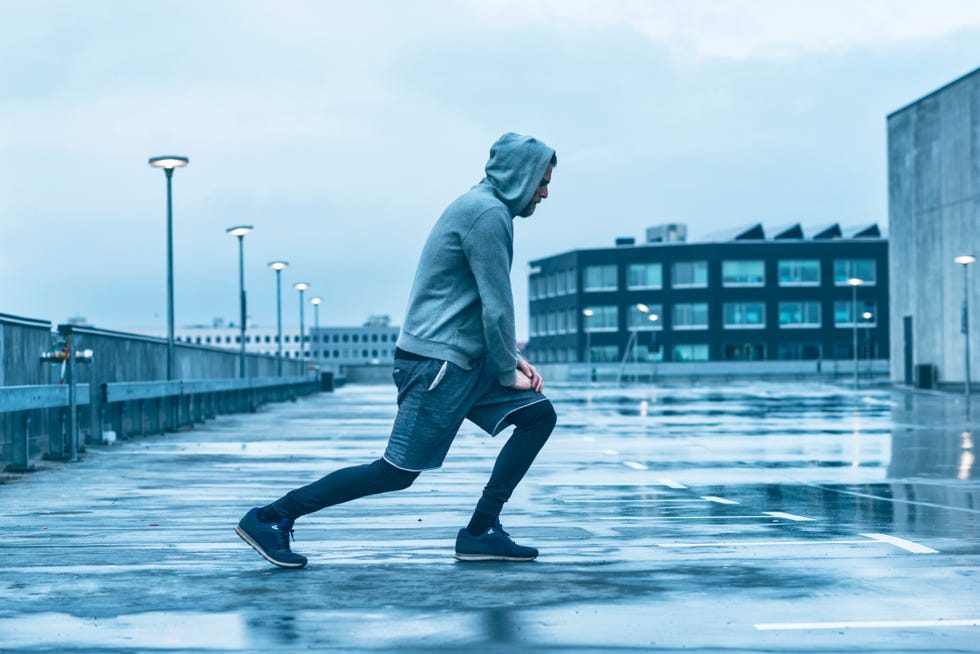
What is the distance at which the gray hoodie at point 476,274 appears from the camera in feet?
21.1

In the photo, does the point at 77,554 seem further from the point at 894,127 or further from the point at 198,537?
the point at 894,127

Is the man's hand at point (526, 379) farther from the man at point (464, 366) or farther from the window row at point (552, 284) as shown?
the window row at point (552, 284)

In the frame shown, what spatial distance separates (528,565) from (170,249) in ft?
77.5

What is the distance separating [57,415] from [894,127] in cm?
6146

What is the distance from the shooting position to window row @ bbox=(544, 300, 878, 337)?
428ft

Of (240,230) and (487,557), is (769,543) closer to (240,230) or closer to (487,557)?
(487,557)

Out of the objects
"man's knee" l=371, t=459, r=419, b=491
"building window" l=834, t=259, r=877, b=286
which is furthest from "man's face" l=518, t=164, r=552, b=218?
"building window" l=834, t=259, r=877, b=286

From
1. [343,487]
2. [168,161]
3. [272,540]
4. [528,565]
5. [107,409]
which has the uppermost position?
[168,161]

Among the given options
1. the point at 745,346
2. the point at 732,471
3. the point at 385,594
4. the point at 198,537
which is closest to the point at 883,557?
the point at 385,594

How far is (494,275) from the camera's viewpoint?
6.43 m

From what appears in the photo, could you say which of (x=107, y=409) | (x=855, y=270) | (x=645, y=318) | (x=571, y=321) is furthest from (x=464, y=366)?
(x=571, y=321)

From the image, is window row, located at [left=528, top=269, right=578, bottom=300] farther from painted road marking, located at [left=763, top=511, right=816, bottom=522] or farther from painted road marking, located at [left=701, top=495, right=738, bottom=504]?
painted road marking, located at [left=763, top=511, right=816, bottom=522]

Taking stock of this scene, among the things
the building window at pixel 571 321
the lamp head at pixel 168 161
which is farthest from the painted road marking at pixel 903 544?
the building window at pixel 571 321

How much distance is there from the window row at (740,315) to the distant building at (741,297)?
0.09 metres
